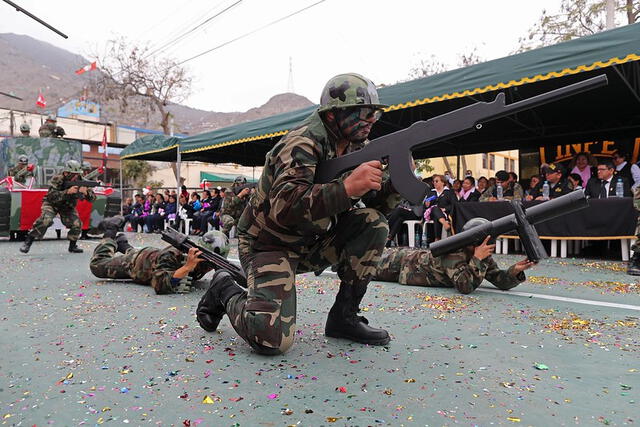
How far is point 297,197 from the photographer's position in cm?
190

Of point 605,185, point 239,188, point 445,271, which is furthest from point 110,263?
point 605,185

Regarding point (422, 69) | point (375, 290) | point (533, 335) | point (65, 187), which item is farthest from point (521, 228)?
point (422, 69)

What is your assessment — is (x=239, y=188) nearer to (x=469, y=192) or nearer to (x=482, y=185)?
(x=469, y=192)

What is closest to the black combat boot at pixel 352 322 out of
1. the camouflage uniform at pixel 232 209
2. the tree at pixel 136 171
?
the camouflage uniform at pixel 232 209

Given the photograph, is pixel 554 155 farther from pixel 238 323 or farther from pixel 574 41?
pixel 238 323

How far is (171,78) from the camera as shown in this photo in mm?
25266

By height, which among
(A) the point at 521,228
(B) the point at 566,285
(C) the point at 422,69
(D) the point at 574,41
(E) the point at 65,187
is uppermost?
(C) the point at 422,69

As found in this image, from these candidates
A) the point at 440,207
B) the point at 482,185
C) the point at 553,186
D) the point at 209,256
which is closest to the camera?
the point at 209,256

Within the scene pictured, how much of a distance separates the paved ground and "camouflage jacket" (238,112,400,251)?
1.82ft

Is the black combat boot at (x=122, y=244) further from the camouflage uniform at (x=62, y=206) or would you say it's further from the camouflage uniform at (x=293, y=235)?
the camouflage uniform at (x=62, y=206)

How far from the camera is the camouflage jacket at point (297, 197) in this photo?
1.88 meters

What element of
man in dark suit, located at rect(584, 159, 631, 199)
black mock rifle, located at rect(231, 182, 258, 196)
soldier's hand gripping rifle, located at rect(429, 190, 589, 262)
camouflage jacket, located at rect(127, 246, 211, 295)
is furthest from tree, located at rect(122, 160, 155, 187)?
soldier's hand gripping rifle, located at rect(429, 190, 589, 262)

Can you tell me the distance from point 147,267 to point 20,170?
7.40m

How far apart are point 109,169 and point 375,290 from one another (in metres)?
35.9
